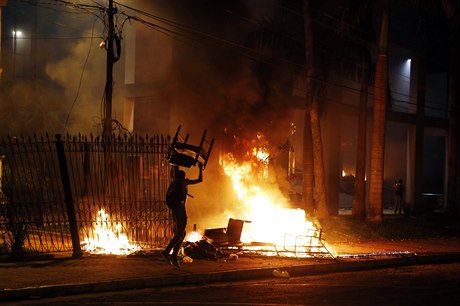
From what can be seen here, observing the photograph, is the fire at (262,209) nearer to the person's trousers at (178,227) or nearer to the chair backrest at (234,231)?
the chair backrest at (234,231)

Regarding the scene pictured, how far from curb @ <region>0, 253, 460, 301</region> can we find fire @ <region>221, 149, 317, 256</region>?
1.20m

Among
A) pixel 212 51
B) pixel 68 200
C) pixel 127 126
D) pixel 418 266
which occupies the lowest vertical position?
pixel 418 266

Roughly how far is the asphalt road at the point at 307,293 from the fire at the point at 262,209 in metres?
2.02

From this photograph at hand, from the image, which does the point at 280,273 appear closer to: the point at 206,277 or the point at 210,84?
the point at 206,277

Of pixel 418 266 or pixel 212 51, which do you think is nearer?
pixel 418 266

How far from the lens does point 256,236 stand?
1364cm

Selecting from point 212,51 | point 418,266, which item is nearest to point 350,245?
point 418,266

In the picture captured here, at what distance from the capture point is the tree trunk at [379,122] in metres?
18.2

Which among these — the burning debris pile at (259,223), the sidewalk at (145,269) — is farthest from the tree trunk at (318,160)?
the sidewalk at (145,269)

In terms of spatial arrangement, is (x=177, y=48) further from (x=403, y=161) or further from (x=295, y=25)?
(x=403, y=161)

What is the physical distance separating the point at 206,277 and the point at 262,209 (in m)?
5.45

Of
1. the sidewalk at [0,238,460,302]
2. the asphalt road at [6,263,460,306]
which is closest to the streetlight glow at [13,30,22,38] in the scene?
the sidewalk at [0,238,460,302]

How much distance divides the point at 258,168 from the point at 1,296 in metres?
9.67

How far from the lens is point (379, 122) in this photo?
18.3 metres
